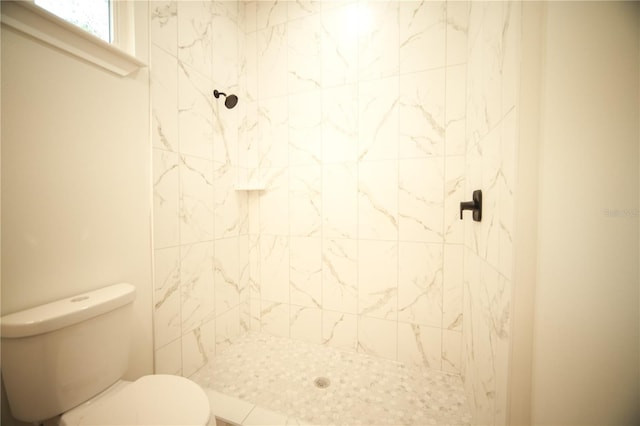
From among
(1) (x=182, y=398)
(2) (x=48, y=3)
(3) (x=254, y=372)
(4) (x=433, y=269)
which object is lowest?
(3) (x=254, y=372)

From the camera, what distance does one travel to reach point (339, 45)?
5.00 feet

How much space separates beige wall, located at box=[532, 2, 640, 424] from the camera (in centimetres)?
45

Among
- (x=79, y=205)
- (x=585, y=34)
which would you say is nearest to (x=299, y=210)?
(x=79, y=205)

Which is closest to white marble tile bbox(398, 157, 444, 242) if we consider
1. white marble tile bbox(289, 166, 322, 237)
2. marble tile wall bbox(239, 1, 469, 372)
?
marble tile wall bbox(239, 1, 469, 372)

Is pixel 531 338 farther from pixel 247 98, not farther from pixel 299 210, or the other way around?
pixel 247 98

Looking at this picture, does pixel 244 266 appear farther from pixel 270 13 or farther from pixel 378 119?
pixel 270 13

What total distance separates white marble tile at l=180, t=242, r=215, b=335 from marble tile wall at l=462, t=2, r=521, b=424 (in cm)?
148

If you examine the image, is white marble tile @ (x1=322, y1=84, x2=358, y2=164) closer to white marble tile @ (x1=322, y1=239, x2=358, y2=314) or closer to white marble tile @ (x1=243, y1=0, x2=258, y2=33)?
white marble tile @ (x1=322, y1=239, x2=358, y2=314)

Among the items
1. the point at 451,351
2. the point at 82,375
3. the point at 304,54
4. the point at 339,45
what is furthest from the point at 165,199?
the point at 451,351

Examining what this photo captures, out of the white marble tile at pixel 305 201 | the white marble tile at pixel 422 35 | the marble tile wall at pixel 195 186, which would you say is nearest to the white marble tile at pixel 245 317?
the marble tile wall at pixel 195 186

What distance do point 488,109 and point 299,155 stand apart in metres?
1.10

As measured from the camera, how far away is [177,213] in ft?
4.25

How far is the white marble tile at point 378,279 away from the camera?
4.82ft

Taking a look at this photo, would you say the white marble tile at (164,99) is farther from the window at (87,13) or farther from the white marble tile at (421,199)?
the white marble tile at (421,199)
